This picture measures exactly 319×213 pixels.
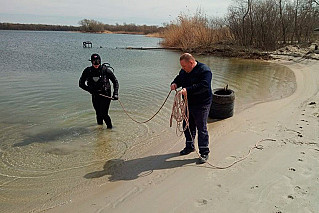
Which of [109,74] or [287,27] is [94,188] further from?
[287,27]

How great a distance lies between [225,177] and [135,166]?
1.58 metres

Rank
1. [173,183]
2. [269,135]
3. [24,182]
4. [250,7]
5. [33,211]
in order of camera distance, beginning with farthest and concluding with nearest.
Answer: [250,7] → [269,135] → [24,182] → [173,183] → [33,211]

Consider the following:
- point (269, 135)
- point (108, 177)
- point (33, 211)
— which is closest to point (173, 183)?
point (108, 177)

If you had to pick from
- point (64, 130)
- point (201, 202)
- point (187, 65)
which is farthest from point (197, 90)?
point (64, 130)

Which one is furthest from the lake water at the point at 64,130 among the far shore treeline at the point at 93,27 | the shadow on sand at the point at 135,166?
the far shore treeline at the point at 93,27

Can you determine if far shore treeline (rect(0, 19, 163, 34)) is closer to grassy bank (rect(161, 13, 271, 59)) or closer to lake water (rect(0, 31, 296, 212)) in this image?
grassy bank (rect(161, 13, 271, 59))

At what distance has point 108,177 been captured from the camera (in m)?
4.43

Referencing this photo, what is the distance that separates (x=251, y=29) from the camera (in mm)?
27375

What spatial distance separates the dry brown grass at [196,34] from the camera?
29.2 metres

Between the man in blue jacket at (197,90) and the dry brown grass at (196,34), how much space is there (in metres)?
24.5

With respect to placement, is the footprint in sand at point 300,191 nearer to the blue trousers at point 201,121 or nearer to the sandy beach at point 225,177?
the sandy beach at point 225,177

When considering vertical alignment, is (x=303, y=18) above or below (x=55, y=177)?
above

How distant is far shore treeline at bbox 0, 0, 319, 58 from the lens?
1049 inches

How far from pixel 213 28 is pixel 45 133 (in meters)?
27.0
